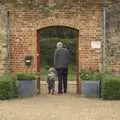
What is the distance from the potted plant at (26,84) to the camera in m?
18.7

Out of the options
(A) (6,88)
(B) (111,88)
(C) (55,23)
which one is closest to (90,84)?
(B) (111,88)

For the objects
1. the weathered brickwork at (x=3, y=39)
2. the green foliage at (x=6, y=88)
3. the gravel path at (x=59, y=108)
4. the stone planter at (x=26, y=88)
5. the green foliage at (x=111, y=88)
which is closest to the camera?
the gravel path at (x=59, y=108)

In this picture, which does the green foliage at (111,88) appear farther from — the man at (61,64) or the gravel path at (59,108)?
the man at (61,64)

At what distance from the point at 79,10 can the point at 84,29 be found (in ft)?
2.10

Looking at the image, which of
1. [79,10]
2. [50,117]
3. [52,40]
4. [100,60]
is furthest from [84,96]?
[52,40]

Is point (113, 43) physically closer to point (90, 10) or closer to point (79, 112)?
point (90, 10)

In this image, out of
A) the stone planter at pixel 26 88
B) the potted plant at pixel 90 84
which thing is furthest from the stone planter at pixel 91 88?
the stone planter at pixel 26 88

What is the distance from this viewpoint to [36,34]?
19719 millimetres

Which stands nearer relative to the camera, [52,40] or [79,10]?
[79,10]

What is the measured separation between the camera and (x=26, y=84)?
18703 mm

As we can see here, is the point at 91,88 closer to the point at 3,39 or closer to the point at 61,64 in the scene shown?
the point at 61,64

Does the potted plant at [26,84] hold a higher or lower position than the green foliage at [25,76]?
lower

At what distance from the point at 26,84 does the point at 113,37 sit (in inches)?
129

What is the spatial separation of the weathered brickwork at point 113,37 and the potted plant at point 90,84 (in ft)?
2.66
